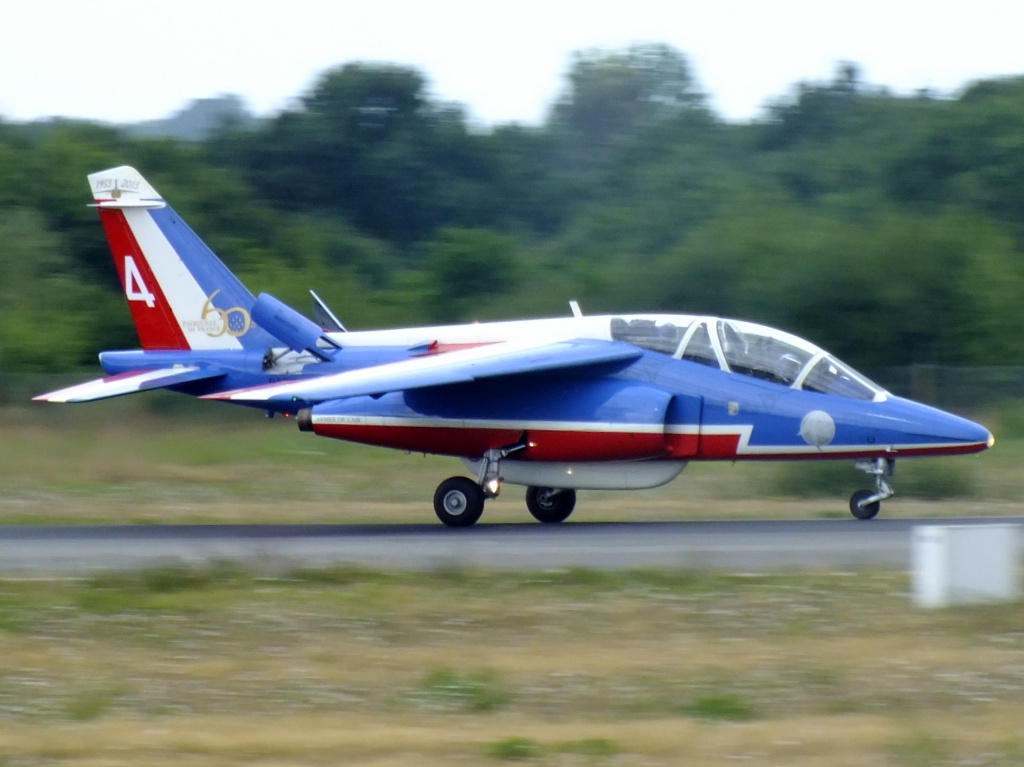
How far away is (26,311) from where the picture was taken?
38750mm

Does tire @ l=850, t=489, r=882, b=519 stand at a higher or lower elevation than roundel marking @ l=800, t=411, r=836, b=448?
lower

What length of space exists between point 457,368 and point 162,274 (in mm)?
5851

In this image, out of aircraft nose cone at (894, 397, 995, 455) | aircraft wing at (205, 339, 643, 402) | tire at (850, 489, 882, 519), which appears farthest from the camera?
tire at (850, 489, 882, 519)

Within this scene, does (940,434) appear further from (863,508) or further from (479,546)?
(479,546)

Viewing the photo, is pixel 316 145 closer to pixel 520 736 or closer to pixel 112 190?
pixel 112 190

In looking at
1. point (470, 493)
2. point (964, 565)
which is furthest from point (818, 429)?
point (964, 565)

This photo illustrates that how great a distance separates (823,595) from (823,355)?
20.8 ft

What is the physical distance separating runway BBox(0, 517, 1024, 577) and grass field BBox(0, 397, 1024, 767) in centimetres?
84

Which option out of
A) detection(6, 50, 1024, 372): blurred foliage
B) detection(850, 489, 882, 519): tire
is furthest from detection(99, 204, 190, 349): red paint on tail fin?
detection(6, 50, 1024, 372): blurred foliage

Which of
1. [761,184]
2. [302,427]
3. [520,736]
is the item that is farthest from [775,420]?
[761,184]

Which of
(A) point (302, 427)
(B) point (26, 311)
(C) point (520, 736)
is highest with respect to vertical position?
(B) point (26, 311)

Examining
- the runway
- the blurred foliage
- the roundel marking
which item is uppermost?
the blurred foliage

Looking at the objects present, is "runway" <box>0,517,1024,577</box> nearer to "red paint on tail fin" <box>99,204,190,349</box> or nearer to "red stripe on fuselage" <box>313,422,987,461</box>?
"red stripe on fuselage" <box>313,422,987,461</box>

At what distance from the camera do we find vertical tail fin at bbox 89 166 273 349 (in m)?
20.2
